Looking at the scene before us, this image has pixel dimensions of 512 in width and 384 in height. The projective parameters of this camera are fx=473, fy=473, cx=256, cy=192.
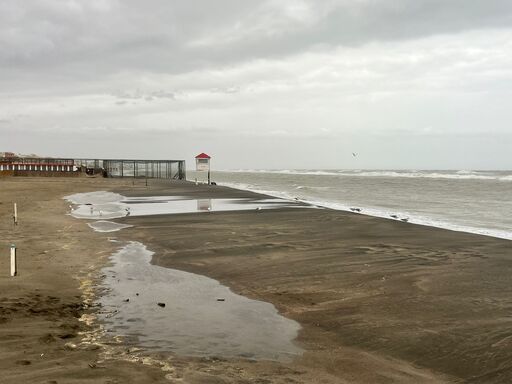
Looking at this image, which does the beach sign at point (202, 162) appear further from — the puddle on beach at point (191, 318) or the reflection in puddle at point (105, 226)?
the puddle on beach at point (191, 318)

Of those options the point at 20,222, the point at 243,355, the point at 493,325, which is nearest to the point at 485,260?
the point at 493,325

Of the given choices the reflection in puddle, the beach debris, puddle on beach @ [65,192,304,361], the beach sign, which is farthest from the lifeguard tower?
the beach debris

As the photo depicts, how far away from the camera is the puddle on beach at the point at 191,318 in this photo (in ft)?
21.9

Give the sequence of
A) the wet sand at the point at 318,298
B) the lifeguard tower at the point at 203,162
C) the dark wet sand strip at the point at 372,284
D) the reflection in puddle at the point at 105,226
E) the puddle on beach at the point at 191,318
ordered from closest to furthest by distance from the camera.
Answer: the wet sand at the point at 318,298 → the dark wet sand strip at the point at 372,284 → the puddle on beach at the point at 191,318 → the reflection in puddle at the point at 105,226 → the lifeguard tower at the point at 203,162

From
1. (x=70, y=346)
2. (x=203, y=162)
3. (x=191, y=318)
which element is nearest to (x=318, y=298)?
(x=191, y=318)

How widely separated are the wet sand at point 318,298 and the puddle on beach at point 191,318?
0.33 meters

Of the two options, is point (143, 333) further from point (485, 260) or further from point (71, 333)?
point (485, 260)

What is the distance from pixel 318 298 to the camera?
9367 mm

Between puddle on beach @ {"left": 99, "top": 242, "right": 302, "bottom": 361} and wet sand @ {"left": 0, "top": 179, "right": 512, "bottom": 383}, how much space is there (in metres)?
0.33

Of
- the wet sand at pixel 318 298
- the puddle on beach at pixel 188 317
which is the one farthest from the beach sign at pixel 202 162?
the puddle on beach at pixel 188 317

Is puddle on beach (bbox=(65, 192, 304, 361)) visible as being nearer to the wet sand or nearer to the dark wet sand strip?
the wet sand

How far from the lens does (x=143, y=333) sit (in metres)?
7.16

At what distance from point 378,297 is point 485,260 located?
5026 millimetres

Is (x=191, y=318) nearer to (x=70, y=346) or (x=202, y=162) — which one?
(x=70, y=346)
